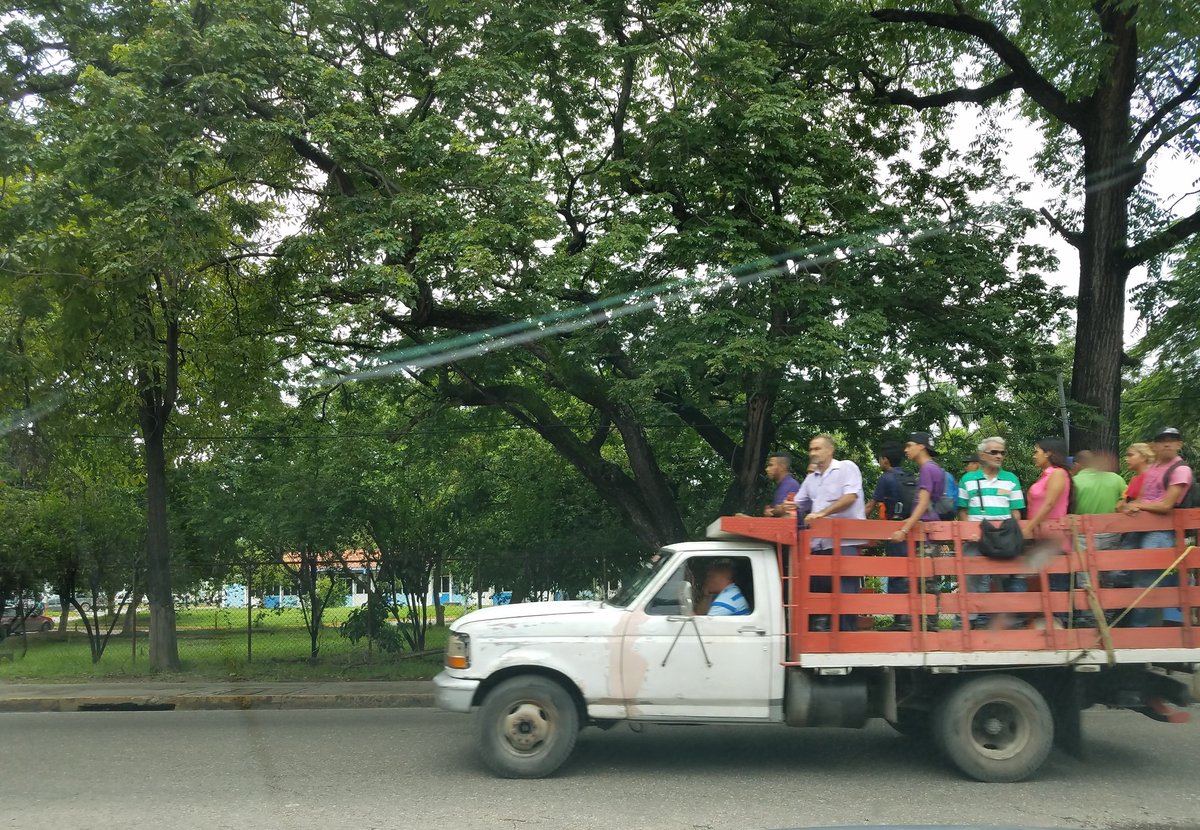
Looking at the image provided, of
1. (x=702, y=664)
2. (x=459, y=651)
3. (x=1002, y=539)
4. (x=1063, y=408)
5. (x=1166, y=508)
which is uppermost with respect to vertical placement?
(x=1063, y=408)

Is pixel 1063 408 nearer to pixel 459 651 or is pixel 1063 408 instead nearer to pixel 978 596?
pixel 978 596

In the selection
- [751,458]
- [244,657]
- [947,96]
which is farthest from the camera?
[244,657]

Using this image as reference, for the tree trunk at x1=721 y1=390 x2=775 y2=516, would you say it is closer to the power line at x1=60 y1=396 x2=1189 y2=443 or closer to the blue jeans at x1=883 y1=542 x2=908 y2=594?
the power line at x1=60 y1=396 x2=1189 y2=443

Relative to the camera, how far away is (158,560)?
45.5 ft

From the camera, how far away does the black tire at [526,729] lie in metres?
6.93

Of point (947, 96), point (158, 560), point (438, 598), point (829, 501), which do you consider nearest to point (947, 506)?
point (829, 501)

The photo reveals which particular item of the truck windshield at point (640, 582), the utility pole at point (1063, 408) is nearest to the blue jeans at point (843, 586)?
the truck windshield at point (640, 582)

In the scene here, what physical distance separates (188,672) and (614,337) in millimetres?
8303

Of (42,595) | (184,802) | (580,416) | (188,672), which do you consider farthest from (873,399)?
(42,595)

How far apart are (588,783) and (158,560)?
9.47 meters

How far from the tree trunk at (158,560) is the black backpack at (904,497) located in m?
10.9

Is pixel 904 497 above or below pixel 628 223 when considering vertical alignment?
below

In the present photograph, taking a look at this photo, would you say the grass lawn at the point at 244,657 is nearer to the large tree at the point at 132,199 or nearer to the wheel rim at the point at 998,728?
the large tree at the point at 132,199

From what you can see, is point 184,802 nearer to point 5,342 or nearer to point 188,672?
point 5,342
